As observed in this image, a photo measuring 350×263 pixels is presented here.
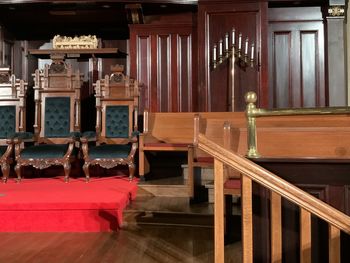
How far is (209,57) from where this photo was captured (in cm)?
464

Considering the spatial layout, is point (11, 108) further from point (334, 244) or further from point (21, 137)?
point (334, 244)

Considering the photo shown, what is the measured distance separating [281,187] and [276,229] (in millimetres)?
264

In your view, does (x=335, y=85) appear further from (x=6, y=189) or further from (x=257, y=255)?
(x=6, y=189)

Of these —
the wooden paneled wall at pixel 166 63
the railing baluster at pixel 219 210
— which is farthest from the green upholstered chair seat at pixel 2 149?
the railing baluster at pixel 219 210

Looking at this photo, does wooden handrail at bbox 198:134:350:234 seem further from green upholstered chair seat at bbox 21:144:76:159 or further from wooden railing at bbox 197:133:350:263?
green upholstered chair seat at bbox 21:144:76:159

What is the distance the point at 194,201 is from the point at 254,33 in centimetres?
256

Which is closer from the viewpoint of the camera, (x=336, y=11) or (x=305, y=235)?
(x=305, y=235)

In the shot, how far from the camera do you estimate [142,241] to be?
2336mm

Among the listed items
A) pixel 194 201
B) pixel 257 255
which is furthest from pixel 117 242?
pixel 257 255

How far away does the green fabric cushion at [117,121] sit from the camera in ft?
13.2

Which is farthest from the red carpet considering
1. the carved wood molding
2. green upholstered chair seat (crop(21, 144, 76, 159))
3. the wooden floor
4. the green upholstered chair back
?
the carved wood molding

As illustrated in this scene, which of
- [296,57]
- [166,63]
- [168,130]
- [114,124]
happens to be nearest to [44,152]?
[114,124]

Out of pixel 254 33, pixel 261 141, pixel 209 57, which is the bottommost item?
pixel 261 141

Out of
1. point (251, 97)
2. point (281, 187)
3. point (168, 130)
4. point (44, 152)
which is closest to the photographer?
point (281, 187)
